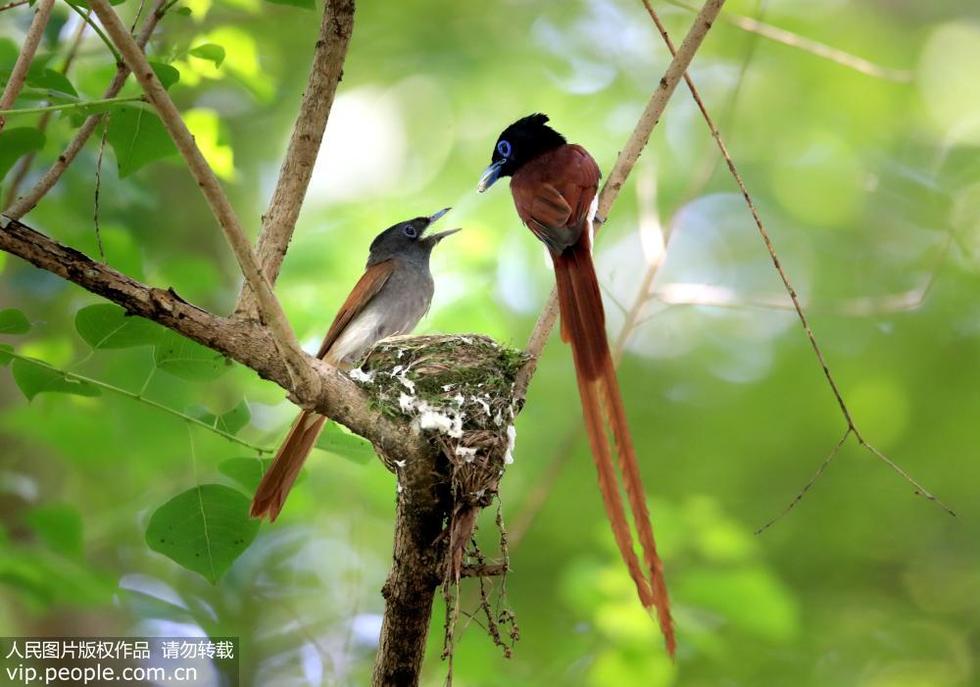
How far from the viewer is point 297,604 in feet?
22.7

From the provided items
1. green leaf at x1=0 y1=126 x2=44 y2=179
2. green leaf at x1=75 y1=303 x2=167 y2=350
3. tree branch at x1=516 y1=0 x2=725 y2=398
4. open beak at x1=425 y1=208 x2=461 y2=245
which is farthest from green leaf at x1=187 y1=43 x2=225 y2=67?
open beak at x1=425 y1=208 x2=461 y2=245

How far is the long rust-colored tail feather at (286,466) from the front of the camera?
3.44 metres

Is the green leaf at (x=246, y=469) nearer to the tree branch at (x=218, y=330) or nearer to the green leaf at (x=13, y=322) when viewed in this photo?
the tree branch at (x=218, y=330)

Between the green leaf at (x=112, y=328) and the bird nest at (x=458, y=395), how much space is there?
2.27 ft

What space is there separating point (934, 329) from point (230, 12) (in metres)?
6.04

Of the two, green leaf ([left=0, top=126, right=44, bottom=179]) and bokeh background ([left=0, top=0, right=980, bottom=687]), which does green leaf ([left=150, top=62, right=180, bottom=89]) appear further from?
bokeh background ([left=0, top=0, right=980, bottom=687])

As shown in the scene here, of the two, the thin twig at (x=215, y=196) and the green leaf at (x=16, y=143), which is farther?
the green leaf at (x=16, y=143)

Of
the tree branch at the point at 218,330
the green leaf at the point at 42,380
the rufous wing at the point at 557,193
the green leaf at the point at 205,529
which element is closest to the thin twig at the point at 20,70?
the tree branch at the point at 218,330

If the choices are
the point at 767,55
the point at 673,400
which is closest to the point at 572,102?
the point at 767,55

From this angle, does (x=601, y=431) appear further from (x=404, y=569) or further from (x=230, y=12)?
(x=230, y=12)

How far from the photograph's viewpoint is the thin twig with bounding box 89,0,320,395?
1.97 m

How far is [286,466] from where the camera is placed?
12.0ft

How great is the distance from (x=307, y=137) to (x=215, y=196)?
784mm

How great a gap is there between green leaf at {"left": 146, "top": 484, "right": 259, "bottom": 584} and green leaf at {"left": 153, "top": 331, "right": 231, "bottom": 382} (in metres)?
0.32
